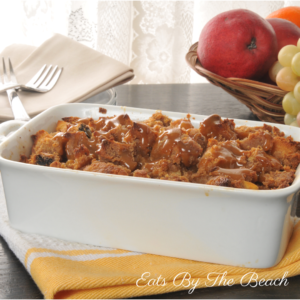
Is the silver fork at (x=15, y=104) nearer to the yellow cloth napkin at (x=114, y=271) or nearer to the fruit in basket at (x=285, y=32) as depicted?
the yellow cloth napkin at (x=114, y=271)

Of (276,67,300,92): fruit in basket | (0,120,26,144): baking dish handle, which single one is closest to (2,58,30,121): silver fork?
(0,120,26,144): baking dish handle

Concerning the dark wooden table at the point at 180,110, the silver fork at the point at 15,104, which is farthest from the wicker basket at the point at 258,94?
the silver fork at the point at 15,104

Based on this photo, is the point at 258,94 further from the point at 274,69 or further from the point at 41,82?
the point at 41,82

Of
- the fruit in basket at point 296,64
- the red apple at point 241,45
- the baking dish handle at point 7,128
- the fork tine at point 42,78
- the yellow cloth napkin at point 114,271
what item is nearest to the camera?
the yellow cloth napkin at point 114,271

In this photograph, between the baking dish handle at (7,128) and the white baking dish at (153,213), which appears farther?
the baking dish handle at (7,128)

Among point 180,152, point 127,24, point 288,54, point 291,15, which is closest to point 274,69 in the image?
point 288,54

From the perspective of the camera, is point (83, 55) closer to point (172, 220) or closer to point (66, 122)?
point (66, 122)

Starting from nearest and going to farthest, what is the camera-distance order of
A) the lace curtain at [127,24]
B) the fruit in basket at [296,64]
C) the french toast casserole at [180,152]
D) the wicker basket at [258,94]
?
the french toast casserole at [180,152] < the fruit in basket at [296,64] < the wicker basket at [258,94] < the lace curtain at [127,24]
